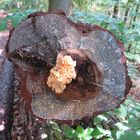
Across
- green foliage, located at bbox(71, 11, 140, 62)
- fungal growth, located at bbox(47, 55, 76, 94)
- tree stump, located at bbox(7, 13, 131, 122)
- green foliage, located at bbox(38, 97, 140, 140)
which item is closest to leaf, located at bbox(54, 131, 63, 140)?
green foliage, located at bbox(38, 97, 140, 140)

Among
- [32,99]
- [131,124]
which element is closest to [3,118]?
[32,99]

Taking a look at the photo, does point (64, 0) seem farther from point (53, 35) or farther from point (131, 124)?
point (131, 124)

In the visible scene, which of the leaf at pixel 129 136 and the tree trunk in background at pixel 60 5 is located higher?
the tree trunk in background at pixel 60 5

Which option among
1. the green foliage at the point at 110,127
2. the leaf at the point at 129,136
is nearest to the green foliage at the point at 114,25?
the green foliage at the point at 110,127

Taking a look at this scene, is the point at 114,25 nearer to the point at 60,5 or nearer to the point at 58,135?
the point at 60,5

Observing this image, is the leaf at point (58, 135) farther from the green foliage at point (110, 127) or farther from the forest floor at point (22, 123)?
the forest floor at point (22, 123)

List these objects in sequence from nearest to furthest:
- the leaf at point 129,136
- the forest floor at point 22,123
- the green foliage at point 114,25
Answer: the leaf at point 129,136 < the forest floor at point 22,123 < the green foliage at point 114,25

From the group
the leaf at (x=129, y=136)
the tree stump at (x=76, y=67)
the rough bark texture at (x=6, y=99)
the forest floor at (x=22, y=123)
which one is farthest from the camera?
the rough bark texture at (x=6, y=99)

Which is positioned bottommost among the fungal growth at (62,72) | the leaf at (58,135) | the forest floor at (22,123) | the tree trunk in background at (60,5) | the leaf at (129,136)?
the leaf at (58,135)

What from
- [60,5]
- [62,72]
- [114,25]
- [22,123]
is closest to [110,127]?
[22,123]
